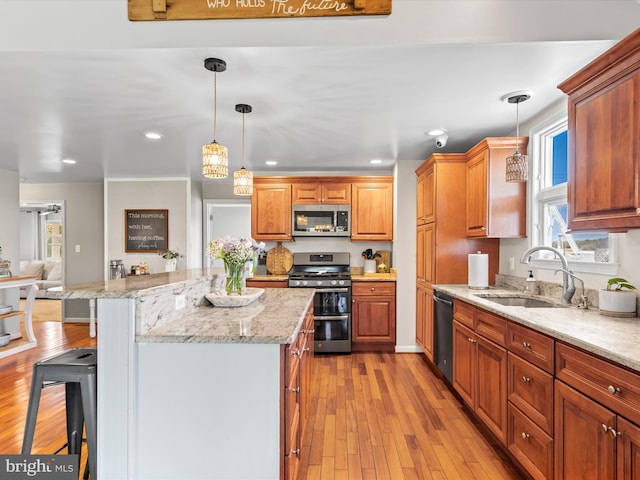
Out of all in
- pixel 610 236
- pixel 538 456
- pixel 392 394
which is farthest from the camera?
pixel 392 394

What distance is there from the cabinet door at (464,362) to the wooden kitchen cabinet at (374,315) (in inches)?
56.8

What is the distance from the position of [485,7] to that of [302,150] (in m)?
2.35

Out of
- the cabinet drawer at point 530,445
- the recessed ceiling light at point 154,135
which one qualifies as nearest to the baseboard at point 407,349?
the cabinet drawer at point 530,445

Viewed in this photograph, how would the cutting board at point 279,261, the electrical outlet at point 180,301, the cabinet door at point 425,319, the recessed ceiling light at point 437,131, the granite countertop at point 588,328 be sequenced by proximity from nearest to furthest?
the granite countertop at point 588,328 → the electrical outlet at point 180,301 → the recessed ceiling light at point 437,131 → the cabinet door at point 425,319 → the cutting board at point 279,261

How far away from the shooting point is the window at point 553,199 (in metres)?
2.48

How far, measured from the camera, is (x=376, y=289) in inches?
173

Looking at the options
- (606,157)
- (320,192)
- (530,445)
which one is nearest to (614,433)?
(530,445)

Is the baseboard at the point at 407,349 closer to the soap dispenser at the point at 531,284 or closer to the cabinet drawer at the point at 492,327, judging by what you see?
the soap dispenser at the point at 531,284

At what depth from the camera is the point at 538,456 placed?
1.77 metres

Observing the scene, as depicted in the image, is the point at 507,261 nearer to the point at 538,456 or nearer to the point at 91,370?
the point at 538,456

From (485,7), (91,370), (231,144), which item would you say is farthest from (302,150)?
(91,370)

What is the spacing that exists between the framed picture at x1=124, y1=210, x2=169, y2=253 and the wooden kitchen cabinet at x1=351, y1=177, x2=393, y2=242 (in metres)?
2.94

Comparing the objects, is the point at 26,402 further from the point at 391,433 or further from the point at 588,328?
the point at 588,328

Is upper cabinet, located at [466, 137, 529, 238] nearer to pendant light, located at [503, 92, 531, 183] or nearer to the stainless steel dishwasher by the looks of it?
pendant light, located at [503, 92, 531, 183]
